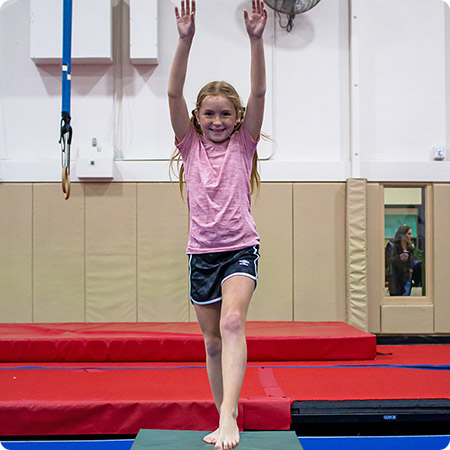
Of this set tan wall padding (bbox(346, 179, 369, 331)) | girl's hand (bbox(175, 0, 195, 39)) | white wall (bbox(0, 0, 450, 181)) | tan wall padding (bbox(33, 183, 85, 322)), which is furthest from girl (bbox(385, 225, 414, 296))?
girl's hand (bbox(175, 0, 195, 39))

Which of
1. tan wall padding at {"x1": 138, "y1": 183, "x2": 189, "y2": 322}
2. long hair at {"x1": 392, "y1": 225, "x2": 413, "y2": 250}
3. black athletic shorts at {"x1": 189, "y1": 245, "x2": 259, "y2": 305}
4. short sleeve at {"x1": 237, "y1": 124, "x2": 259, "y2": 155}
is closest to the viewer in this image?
black athletic shorts at {"x1": 189, "y1": 245, "x2": 259, "y2": 305}

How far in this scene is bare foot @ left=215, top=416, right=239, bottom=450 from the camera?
157cm

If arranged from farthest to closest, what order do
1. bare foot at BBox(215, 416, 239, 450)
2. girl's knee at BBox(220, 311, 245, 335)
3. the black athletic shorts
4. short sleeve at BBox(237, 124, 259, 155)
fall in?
short sleeve at BBox(237, 124, 259, 155)
the black athletic shorts
girl's knee at BBox(220, 311, 245, 335)
bare foot at BBox(215, 416, 239, 450)

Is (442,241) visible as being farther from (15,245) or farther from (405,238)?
(15,245)

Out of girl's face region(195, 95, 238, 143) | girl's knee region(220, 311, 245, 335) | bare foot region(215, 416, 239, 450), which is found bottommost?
bare foot region(215, 416, 239, 450)

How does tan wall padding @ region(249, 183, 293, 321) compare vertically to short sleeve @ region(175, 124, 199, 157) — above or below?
below

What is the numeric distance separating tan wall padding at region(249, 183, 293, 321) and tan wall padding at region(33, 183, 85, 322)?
→ 67.3 inches

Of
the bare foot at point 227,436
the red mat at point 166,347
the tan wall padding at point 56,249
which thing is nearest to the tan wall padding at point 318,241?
the red mat at point 166,347

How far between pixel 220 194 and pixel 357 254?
314 centimetres

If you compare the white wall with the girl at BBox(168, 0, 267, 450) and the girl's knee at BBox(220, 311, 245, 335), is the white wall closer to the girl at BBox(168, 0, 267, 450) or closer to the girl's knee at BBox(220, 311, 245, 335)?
the girl at BBox(168, 0, 267, 450)

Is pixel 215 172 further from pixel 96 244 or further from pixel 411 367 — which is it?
pixel 96 244

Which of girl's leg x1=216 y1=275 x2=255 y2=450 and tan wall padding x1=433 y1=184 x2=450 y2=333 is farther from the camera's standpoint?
tan wall padding x1=433 y1=184 x2=450 y2=333

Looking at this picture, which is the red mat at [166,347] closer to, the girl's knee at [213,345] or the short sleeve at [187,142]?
the girl's knee at [213,345]

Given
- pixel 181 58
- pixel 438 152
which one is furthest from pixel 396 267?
pixel 181 58
